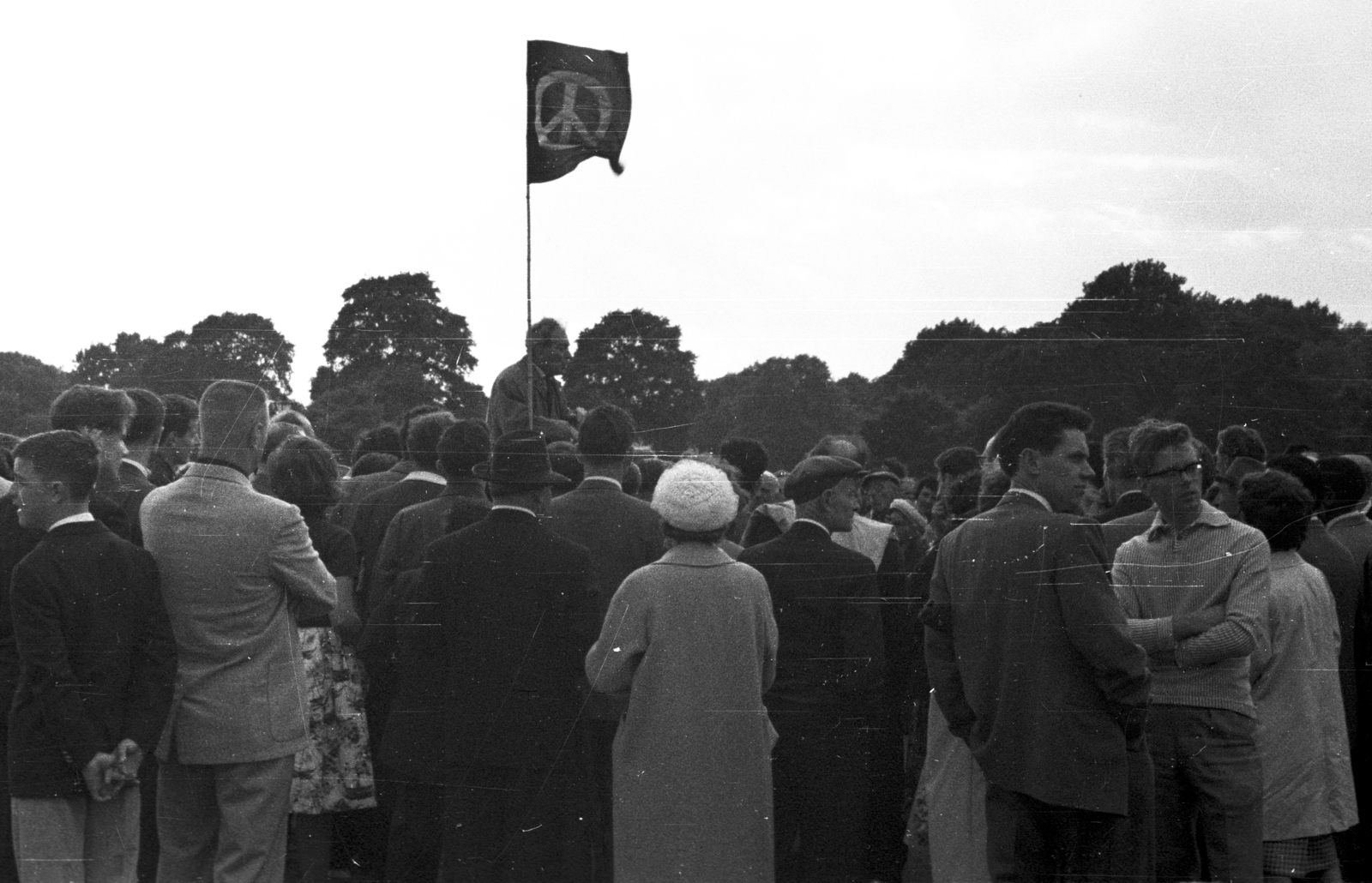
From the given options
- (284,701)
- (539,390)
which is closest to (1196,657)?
(539,390)

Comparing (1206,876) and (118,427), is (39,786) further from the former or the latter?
(1206,876)

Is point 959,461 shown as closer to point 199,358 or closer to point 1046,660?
point 1046,660

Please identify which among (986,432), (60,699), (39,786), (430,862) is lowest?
(430,862)

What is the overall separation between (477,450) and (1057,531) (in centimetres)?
166

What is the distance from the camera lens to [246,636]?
3.31m

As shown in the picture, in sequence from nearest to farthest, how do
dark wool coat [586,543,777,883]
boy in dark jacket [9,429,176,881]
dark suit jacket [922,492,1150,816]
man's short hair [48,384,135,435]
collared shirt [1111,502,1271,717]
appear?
1. dark suit jacket [922,492,1150,816]
2. boy in dark jacket [9,429,176,881]
3. dark wool coat [586,543,777,883]
4. collared shirt [1111,502,1271,717]
5. man's short hair [48,384,135,435]

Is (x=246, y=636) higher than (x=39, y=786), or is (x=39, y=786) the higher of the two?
(x=246, y=636)

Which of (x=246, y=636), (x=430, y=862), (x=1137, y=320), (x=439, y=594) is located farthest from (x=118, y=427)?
(x=1137, y=320)

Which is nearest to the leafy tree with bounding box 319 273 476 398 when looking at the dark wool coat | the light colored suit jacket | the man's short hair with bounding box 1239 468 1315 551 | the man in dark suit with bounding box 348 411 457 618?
the man in dark suit with bounding box 348 411 457 618

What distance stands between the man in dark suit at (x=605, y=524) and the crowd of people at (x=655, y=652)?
0.01 meters

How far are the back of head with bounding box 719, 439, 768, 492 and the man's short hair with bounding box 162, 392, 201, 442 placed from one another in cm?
155

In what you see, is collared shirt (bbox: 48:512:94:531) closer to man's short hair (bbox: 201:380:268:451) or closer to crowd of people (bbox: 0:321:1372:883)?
crowd of people (bbox: 0:321:1372:883)

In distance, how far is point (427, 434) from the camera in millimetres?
3855

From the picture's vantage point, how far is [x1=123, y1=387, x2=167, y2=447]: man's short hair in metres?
3.71
